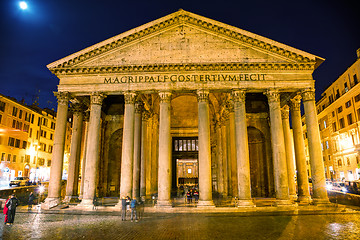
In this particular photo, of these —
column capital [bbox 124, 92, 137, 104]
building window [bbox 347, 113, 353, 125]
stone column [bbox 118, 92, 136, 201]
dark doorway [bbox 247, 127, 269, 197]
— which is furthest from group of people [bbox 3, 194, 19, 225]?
building window [bbox 347, 113, 353, 125]

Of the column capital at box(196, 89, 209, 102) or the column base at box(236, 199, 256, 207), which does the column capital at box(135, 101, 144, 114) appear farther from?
the column base at box(236, 199, 256, 207)

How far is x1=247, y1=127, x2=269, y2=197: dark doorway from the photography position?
75.4ft

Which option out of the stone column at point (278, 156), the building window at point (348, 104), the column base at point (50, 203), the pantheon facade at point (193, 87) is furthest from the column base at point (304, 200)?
the building window at point (348, 104)

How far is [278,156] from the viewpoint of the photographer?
1634cm

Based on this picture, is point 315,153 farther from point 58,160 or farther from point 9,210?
point 9,210

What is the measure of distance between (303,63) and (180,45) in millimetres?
8728

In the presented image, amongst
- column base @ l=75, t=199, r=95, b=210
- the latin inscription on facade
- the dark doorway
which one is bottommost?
column base @ l=75, t=199, r=95, b=210

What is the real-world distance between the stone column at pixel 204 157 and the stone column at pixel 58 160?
31.2ft

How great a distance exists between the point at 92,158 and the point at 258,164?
15115mm

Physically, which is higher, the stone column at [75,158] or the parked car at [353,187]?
the stone column at [75,158]

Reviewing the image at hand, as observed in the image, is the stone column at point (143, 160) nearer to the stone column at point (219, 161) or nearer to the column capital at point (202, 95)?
the stone column at point (219, 161)

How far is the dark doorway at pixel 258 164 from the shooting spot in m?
23.0

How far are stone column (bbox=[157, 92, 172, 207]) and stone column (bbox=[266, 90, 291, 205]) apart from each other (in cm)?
702

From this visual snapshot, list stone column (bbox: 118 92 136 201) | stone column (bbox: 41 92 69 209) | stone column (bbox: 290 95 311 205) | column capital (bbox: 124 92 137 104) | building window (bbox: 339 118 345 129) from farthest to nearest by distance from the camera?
building window (bbox: 339 118 345 129) < stone column (bbox: 290 95 311 205) < column capital (bbox: 124 92 137 104) < stone column (bbox: 41 92 69 209) < stone column (bbox: 118 92 136 201)
